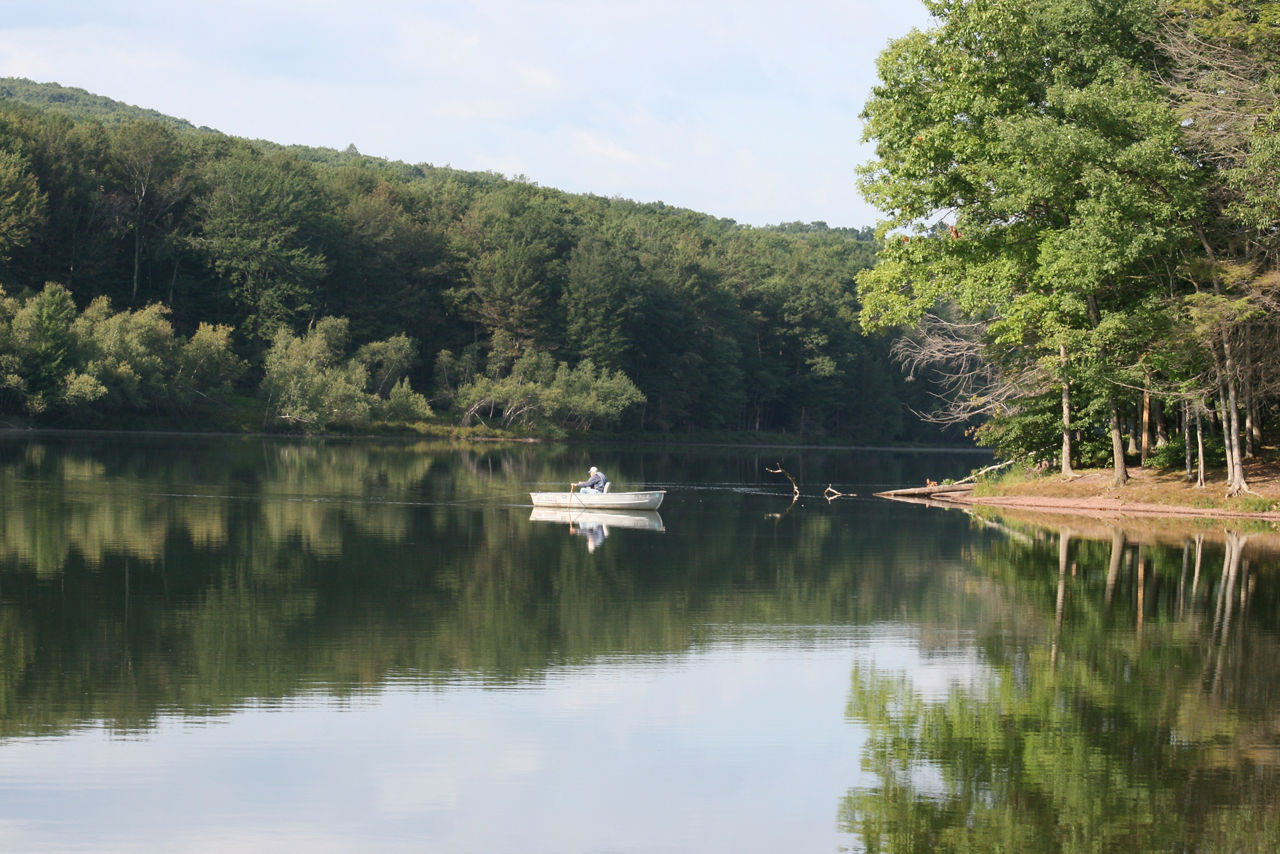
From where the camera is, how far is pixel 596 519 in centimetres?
3647

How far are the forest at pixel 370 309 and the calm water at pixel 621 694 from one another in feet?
184

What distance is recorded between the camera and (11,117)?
87812 mm

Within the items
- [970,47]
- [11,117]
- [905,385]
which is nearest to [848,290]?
[905,385]

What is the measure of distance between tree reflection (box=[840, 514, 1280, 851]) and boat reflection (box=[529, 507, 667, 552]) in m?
14.6

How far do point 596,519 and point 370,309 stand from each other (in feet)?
237

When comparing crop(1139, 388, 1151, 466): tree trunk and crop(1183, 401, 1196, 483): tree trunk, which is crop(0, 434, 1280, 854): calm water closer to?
crop(1183, 401, 1196, 483): tree trunk

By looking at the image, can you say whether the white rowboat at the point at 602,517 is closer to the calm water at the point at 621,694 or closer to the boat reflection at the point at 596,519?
the boat reflection at the point at 596,519

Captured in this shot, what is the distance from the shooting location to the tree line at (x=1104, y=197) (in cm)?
3231

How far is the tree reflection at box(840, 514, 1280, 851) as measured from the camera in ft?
30.5

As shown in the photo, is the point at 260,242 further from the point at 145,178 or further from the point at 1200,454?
the point at 1200,454

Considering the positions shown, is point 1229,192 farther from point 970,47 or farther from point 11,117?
point 11,117

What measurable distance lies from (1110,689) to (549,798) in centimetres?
689

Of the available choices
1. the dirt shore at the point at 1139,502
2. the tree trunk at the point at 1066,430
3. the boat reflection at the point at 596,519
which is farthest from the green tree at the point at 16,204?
the tree trunk at the point at 1066,430

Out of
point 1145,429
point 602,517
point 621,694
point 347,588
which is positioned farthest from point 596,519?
point 621,694
